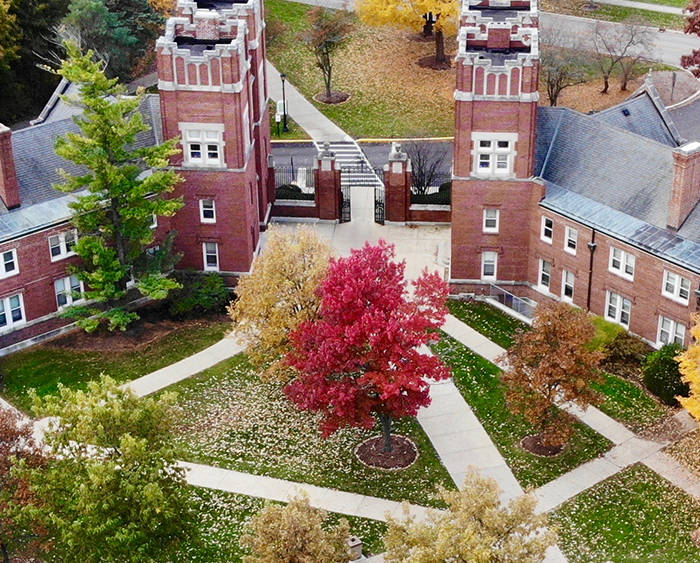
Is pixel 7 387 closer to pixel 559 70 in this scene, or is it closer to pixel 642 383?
pixel 642 383

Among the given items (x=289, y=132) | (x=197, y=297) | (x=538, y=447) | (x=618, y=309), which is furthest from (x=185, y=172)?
(x=289, y=132)

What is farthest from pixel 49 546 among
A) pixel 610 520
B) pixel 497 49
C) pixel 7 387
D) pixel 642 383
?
pixel 497 49

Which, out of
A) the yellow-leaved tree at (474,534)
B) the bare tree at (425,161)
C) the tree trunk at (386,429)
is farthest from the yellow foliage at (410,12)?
the yellow-leaved tree at (474,534)

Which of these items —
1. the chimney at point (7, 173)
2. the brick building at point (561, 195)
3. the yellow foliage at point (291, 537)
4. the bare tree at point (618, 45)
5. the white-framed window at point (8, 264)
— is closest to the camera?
the yellow foliage at point (291, 537)

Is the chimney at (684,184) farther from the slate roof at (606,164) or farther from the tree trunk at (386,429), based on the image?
the tree trunk at (386,429)

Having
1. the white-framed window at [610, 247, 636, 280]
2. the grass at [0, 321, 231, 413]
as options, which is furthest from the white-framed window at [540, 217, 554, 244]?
the grass at [0, 321, 231, 413]

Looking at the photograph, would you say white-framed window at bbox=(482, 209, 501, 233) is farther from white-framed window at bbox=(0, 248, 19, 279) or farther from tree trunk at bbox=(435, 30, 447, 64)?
tree trunk at bbox=(435, 30, 447, 64)
